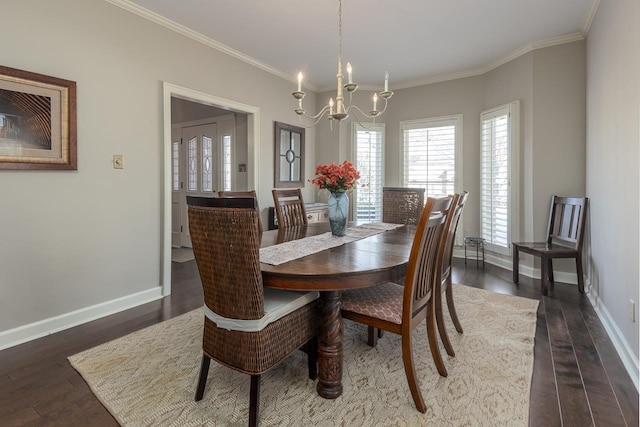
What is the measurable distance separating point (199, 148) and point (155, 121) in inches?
99.4

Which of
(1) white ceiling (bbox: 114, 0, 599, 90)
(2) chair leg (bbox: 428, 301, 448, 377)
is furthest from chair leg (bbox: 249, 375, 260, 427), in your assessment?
(1) white ceiling (bbox: 114, 0, 599, 90)

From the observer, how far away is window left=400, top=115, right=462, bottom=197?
4668 millimetres

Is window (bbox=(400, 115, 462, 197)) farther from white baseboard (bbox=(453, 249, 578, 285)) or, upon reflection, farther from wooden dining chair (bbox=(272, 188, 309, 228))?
wooden dining chair (bbox=(272, 188, 309, 228))

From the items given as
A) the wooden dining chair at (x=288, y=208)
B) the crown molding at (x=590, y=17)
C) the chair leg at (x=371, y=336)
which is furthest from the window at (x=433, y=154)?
the chair leg at (x=371, y=336)

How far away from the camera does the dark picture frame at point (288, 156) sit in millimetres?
4551

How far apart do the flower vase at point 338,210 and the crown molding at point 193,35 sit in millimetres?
2402

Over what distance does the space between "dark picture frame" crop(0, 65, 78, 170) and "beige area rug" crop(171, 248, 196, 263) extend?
2508 millimetres

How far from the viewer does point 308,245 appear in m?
2.06

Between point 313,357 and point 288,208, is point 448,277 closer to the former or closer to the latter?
point 313,357

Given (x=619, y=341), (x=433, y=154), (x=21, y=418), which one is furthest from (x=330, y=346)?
(x=433, y=154)

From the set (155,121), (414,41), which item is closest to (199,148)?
(155,121)

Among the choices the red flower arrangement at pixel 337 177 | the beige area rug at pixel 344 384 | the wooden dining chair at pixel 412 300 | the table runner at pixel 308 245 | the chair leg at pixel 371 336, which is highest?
the red flower arrangement at pixel 337 177

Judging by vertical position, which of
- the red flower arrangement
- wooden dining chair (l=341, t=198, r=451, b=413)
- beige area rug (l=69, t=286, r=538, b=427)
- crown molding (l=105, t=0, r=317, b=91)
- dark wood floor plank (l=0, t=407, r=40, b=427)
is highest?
crown molding (l=105, t=0, r=317, b=91)

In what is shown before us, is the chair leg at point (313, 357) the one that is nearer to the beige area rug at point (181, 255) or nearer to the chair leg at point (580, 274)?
the chair leg at point (580, 274)
